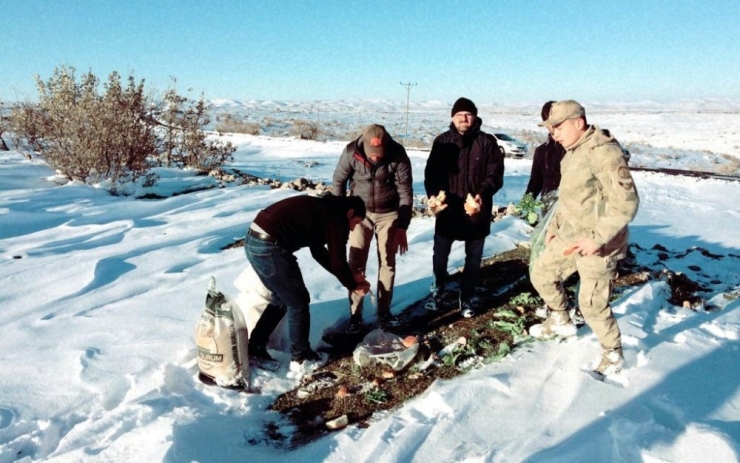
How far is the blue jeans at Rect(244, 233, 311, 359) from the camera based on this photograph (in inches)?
129

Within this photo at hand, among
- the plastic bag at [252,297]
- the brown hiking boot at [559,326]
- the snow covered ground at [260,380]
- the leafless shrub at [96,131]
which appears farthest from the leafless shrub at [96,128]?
the brown hiking boot at [559,326]

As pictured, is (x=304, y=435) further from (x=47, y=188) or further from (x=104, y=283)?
(x=47, y=188)

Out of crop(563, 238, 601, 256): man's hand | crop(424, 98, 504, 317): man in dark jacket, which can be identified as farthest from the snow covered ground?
crop(424, 98, 504, 317): man in dark jacket

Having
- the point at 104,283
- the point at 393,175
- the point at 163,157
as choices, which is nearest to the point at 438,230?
the point at 393,175

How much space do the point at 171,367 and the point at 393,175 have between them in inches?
83.5

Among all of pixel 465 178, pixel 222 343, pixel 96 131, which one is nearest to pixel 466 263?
pixel 465 178

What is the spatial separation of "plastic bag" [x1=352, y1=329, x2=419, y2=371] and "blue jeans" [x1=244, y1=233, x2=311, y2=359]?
0.43 m

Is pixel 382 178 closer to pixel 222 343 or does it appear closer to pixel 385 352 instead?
pixel 385 352

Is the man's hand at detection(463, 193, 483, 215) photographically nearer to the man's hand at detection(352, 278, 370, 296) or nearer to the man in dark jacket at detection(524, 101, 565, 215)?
the man's hand at detection(352, 278, 370, 296)

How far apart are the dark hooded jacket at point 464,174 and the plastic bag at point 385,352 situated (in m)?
1.08

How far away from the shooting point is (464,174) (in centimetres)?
402

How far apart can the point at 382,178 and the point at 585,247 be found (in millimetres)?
1552

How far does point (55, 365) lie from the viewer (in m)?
3.47

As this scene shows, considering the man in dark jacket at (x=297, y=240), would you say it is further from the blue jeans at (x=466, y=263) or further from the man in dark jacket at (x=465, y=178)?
the blue jeans at (x=466, y=263)
